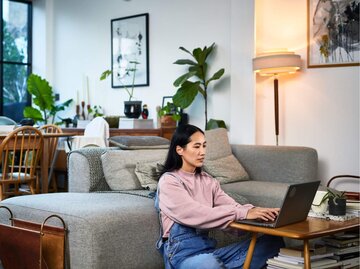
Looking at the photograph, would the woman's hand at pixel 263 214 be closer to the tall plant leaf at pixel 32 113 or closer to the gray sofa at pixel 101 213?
the gray sofa at pixel 101 213

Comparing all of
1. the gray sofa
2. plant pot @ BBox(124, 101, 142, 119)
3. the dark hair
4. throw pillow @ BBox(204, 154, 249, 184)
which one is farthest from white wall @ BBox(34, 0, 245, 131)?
the dark hair

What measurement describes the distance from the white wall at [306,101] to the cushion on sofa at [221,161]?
0.86 meters

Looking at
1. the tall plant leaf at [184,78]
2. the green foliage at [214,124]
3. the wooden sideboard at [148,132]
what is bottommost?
the wooden sideboard at [148,132]

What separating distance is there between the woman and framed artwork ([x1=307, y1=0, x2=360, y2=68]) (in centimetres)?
263

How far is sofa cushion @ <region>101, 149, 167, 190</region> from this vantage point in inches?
144

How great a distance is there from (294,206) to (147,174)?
1.49 metres

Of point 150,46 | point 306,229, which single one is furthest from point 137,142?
point 150,46

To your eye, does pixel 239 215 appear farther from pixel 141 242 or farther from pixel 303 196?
pixel 141 242

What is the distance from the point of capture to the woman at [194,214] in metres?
2.49

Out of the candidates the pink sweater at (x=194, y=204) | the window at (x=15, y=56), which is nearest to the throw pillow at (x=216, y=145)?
the pink sweater at (x=194, y=204)

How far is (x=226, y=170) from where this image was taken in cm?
451

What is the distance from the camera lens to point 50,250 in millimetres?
2855

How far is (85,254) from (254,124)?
300cm

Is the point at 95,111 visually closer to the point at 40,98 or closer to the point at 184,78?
the point at 40,98
